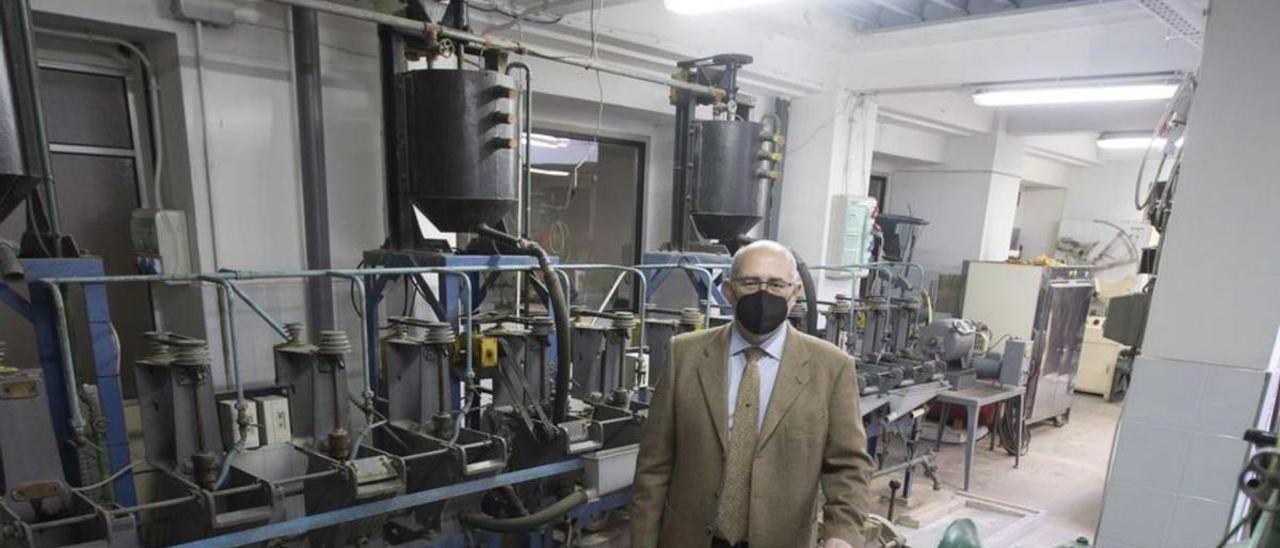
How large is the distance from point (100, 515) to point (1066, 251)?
12.4 meters

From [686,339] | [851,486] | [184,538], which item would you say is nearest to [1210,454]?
[851,486]

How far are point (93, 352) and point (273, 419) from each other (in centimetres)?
60

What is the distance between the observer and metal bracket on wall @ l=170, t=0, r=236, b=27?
117 inches

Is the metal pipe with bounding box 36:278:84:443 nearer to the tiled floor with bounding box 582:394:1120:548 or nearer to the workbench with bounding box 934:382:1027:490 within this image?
the tiled floor with bounding box 582:394:1120:548

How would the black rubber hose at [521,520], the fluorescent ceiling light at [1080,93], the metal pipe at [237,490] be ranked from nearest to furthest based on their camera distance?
the metal pipe at [237,490]
the black rubber hose at [521,520]
the fluorescent ceiling light at [1080,93]

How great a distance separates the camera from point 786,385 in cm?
172

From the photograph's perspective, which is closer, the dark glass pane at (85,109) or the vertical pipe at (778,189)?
the dark glass pane at (85,109)

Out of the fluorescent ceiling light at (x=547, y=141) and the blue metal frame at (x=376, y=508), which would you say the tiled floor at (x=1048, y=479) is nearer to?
the blue metal frame at (x=376, y=508)

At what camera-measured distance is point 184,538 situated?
6.61ft

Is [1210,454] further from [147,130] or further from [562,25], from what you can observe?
[147,130]

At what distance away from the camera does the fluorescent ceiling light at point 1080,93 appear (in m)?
4.87

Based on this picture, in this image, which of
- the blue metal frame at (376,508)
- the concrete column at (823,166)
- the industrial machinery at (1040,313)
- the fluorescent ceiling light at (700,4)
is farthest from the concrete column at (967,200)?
the blue metal frame at (376,508)

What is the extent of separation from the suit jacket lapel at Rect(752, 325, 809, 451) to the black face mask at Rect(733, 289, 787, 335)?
8cm

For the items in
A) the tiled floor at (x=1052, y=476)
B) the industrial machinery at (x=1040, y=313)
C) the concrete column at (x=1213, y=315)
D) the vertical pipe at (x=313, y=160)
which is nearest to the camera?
the concrete column at (x=1213, y=315)
